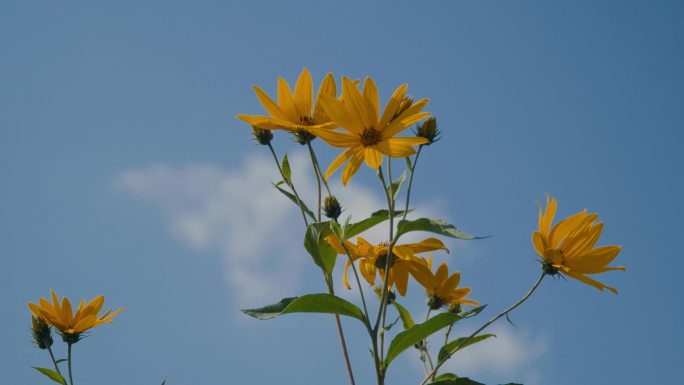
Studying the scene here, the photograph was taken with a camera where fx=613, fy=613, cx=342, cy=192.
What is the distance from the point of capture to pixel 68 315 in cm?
384

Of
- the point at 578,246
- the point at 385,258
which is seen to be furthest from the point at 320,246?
the point at 578,246

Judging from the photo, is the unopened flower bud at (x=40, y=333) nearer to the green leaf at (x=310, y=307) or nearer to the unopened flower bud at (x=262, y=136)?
the unopened flower bud at (x=262, y=136)

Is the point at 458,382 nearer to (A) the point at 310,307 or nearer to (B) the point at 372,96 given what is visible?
(A) the point at 310,307

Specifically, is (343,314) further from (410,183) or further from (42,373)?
(42,373)

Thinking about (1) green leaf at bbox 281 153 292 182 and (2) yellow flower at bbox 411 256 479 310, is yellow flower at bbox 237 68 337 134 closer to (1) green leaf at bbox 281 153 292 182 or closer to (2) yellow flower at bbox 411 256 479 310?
(1) green leaf at bbox 281 153 292 182

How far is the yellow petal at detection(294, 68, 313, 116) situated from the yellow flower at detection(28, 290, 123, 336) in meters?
2.19

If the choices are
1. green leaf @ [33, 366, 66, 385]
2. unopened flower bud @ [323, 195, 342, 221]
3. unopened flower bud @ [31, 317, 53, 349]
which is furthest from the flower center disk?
unopened flower bud @ [31, 317, 53, 349]

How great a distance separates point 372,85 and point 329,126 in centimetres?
24

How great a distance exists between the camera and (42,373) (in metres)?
3.41

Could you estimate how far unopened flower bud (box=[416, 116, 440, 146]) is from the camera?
232 cm

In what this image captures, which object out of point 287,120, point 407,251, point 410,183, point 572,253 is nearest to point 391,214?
point 410,183

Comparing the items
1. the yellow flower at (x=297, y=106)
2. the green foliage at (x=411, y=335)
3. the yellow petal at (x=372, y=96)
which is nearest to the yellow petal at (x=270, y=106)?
the yellow flower at (x=297, y=106)

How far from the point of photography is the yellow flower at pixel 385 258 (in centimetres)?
244

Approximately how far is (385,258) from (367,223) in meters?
0.27
